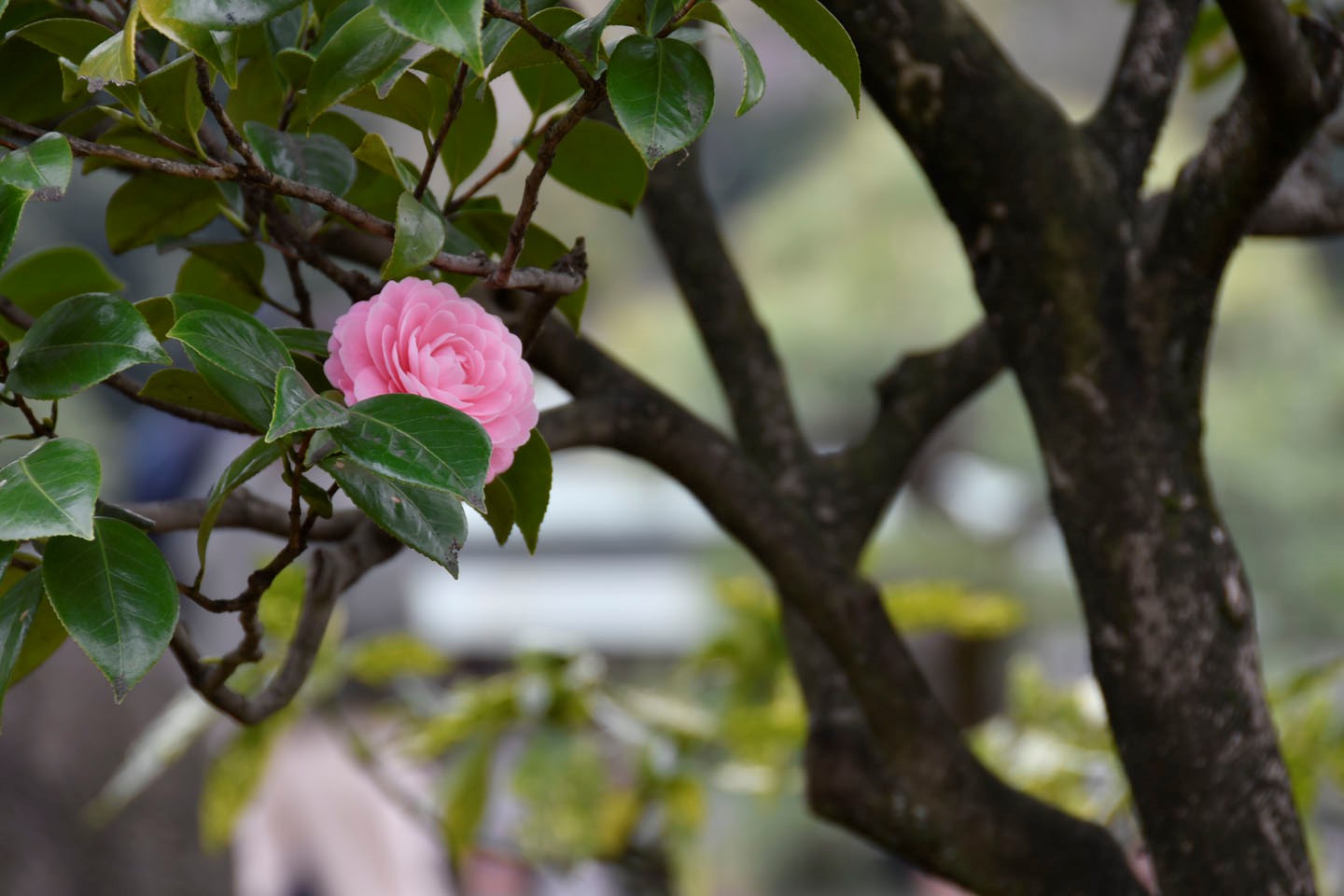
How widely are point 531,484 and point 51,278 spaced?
0.19 meters

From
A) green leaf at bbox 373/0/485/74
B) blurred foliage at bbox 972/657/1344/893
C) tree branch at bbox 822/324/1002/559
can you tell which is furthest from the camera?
blurred foliage at bbox 972/657/1344/893

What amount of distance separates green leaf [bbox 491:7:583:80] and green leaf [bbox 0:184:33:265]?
4.1 inches

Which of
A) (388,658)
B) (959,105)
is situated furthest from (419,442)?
(388,658)

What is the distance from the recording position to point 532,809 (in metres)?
0.91

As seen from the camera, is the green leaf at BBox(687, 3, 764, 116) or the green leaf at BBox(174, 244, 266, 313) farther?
the green leaf at BBox(174, 244, 266, 313)

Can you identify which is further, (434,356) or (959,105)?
(959,105)

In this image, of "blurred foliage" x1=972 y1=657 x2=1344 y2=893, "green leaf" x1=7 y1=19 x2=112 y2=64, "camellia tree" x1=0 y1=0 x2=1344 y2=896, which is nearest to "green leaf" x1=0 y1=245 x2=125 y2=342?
"camellia tree" x1=0 y1=0 x2=1344 y2=896

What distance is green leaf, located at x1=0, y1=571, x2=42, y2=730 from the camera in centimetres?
29

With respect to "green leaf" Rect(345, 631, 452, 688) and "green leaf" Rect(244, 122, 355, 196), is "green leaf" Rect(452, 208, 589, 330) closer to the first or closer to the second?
"green leaf" Rect(244, 122, 355, 196)

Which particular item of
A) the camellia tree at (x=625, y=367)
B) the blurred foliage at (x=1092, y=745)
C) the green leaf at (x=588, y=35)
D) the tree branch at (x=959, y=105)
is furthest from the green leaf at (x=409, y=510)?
the blurred foliage at (x=1092, y=745)

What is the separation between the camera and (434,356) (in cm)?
30

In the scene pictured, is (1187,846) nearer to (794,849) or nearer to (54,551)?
(54,551)

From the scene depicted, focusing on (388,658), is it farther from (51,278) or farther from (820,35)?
(820,35)

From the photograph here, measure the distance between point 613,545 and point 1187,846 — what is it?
378 cm
